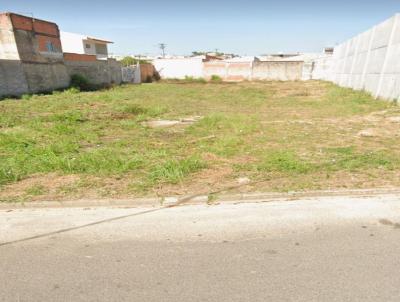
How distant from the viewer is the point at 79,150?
21.1 feet

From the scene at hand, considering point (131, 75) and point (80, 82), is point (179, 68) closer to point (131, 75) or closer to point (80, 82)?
point (131, 75)

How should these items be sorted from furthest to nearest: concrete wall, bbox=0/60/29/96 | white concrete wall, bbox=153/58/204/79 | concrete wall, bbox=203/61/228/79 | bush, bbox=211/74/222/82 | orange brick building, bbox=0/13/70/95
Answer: white concrete wall, bbox=153/58/204/79 < bush, bbox=211/74/222/82 < concrete wall, bbox=203/61/228/79 < orange brick building, bbox=0/13/70/95 < concrete wall, bbox=0/60/29/96

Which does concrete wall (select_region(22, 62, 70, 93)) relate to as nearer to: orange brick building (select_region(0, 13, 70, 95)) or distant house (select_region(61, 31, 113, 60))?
orange brick building (select_region(0, 13, 70, 95))

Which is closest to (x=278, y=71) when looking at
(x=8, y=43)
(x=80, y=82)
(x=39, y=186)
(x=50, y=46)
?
(x=80, y=82)

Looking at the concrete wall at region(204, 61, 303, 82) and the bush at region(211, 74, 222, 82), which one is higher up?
the concrete wall at region(204, 61, 303, 82)

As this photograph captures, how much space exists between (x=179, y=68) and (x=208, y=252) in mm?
30816

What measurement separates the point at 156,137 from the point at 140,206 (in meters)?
3.84

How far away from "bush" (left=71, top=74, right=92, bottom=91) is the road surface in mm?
20782

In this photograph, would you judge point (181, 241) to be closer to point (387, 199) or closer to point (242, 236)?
point (242, 236)

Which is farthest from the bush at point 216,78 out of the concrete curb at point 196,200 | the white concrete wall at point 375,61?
the concrete curb at point 196,200

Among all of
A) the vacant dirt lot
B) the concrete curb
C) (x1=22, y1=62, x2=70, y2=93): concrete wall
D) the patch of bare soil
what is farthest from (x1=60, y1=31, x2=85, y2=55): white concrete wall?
the concrete curb

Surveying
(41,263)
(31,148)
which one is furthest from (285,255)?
(31,148)

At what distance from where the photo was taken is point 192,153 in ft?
20.0

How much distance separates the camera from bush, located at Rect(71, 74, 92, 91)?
73.8 ft
